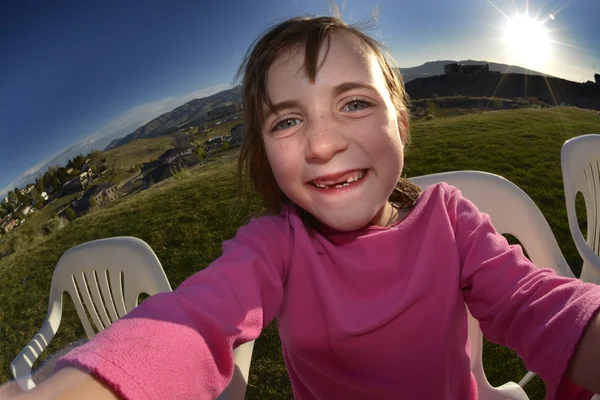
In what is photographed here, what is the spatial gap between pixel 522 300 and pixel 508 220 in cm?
106

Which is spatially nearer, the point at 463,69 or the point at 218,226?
the point at 218,226

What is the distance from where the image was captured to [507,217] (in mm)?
1766

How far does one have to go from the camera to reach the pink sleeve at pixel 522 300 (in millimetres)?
689

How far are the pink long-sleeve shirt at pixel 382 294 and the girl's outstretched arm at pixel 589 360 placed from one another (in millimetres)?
116

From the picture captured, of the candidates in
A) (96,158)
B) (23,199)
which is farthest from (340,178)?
(96,158)

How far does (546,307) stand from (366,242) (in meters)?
0.49

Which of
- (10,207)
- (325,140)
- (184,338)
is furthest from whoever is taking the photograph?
(10,207)

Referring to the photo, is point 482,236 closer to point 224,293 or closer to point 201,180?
point 224,293

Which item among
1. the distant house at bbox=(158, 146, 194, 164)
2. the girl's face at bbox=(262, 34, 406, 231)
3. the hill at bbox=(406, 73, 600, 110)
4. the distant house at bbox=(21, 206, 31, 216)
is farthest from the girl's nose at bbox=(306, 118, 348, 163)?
the hill at bbox=(406, 73, 600, 110)

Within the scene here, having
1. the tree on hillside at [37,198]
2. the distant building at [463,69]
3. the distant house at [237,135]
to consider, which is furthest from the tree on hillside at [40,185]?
the distant building at [463,69]

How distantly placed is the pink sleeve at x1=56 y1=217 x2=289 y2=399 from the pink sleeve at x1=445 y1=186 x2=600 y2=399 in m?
0.57

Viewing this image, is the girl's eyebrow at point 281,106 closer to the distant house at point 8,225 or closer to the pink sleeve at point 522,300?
the pink sleeve at point 522,300

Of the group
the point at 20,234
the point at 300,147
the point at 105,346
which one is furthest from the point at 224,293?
the point at 20,234

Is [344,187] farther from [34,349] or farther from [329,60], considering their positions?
[34,349]
